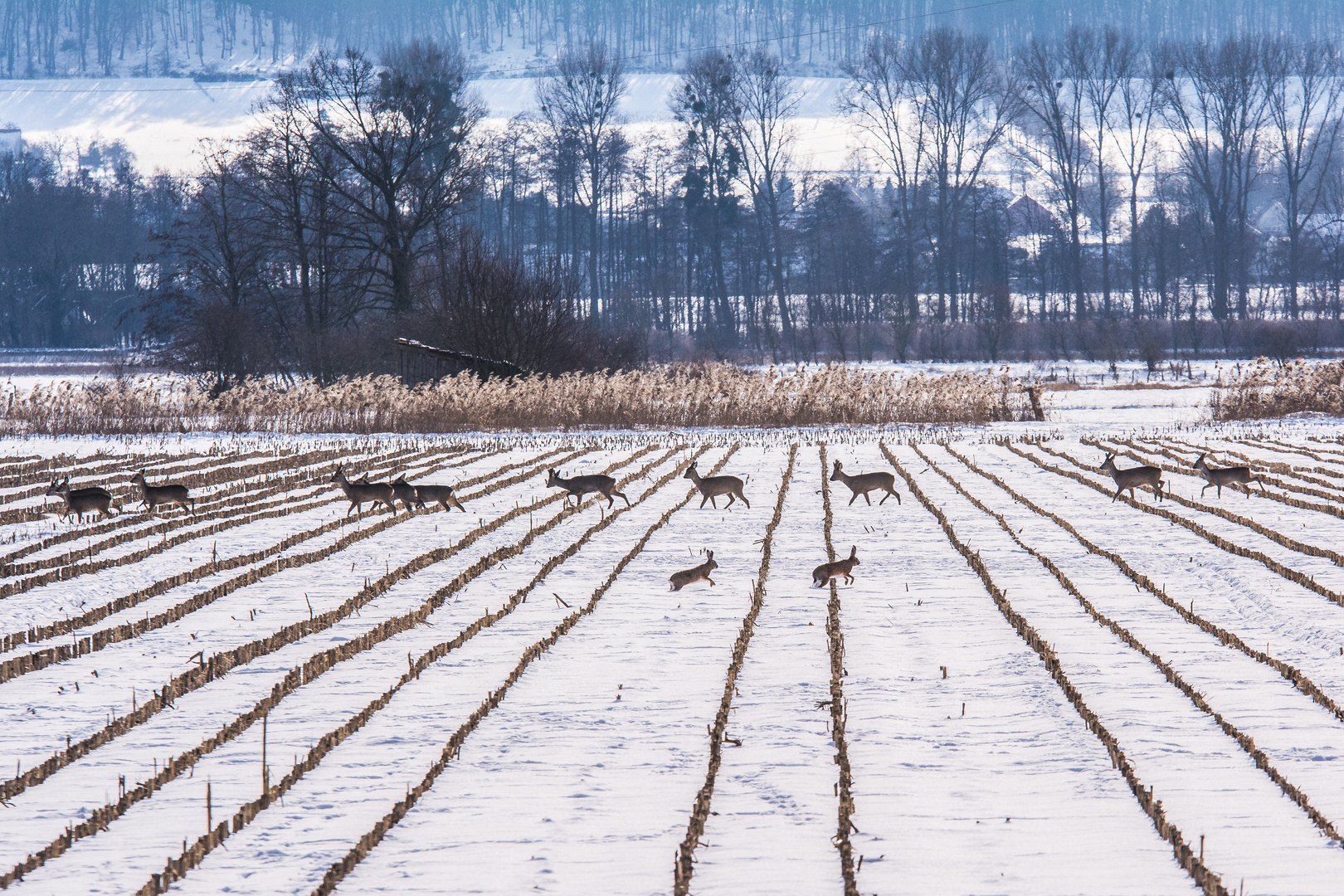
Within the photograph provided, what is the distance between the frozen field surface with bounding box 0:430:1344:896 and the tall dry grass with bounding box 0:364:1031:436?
469 inches

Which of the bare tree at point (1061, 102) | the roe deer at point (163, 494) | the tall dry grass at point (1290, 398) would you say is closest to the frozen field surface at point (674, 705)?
the roe deer at point (163, 494)

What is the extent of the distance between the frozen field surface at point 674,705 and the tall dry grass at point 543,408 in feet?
39.1

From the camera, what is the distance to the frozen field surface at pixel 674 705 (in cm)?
425

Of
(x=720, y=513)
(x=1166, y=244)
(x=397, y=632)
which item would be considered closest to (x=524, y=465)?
(x=720, y=513)

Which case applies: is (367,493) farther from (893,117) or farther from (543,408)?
(893,117)

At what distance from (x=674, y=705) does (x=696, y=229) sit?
58.0 meters

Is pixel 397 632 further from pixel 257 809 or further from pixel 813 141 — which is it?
pixel 813 141

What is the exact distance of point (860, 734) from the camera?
5.48 metres

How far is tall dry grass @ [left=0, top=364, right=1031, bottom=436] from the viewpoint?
78.9 feet

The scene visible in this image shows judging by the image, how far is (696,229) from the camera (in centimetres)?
6262

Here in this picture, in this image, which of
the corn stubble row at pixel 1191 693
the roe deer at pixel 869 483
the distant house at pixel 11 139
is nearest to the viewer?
the corn stubble row at pixel 1191 693

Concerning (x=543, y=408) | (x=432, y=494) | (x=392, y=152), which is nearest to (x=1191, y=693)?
(x=432, y=494)

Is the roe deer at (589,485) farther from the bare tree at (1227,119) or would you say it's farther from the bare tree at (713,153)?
the bare tree at (1227,119)

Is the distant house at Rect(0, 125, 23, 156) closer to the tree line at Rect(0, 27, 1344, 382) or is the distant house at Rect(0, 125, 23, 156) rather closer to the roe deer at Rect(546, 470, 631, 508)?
the tree line at Rect(0, 27, 1344, 382)
